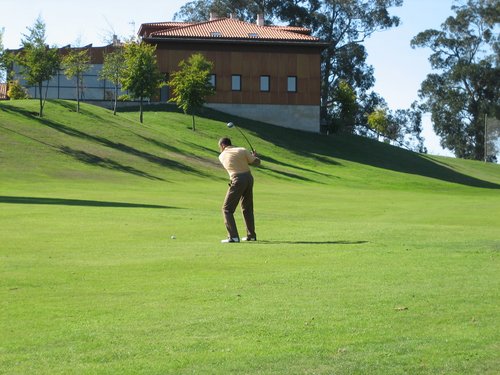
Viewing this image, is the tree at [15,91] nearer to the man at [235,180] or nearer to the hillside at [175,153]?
the hillside at [175,153]

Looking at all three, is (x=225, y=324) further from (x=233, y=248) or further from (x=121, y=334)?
(x=233, y=248)

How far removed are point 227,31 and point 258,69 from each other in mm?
4831

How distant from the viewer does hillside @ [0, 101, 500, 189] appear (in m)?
56.6

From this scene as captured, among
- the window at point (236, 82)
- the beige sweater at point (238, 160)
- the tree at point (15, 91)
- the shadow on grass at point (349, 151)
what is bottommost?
the shadow on grass at point (349, 151)

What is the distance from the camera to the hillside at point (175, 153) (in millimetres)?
56562

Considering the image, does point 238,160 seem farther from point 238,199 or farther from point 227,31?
point 227,31

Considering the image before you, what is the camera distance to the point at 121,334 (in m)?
9.41

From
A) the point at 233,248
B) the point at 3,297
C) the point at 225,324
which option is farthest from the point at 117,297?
the point at 233,248

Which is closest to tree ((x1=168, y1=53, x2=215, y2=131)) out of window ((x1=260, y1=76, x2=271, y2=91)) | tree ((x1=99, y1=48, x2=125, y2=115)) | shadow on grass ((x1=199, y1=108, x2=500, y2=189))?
tree ((x1=99, y1=48, x2=125, y2=115))

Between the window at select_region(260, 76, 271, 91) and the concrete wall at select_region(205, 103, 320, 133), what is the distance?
1.61m

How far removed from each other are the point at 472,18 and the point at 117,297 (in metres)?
101

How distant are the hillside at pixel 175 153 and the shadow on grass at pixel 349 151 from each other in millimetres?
108

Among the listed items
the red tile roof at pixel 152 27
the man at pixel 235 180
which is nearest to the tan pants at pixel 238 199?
the man at pixel 235 180

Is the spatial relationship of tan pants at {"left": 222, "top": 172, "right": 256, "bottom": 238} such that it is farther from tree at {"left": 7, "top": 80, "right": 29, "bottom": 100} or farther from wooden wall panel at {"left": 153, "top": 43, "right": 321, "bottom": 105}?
tree at {"left": 7, "top": 80, "right": 29, "bottom": 100}
